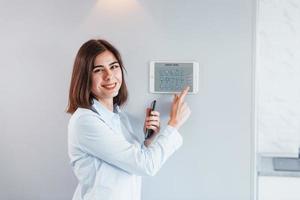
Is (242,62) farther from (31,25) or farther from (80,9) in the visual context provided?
(31,25)

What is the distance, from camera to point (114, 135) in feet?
4.13

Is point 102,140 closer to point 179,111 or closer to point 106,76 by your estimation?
point 106,76

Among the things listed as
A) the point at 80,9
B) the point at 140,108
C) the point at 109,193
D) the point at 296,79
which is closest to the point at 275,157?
the point at 296,79

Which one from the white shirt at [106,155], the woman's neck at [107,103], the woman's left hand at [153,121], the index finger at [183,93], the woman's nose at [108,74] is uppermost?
the woman's nose at [108,74]

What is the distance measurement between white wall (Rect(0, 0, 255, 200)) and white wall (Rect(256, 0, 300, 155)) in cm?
43

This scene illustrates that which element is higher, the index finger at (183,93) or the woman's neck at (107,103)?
the index finger at (183,93)

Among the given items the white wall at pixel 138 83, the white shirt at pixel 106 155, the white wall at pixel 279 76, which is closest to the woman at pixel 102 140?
the white shirt at pixel 106 155

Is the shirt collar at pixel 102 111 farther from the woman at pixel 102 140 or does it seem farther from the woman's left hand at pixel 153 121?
the woman's left hand at pixel 153 121

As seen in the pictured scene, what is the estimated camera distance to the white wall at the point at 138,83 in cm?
148

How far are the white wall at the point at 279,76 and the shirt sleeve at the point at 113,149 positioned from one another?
0.79m

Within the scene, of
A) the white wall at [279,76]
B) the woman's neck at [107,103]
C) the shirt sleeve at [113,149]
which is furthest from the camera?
the white wall at [279,76]

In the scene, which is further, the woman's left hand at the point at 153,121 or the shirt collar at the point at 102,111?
the woman's left hand at the point at 153,121

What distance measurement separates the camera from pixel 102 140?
1.24m

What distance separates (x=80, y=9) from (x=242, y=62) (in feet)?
2.12
